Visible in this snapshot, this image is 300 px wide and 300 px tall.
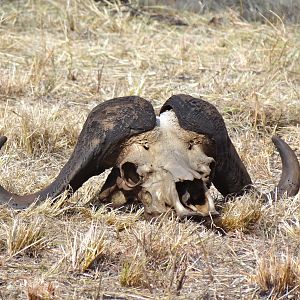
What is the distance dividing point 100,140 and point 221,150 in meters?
0.66

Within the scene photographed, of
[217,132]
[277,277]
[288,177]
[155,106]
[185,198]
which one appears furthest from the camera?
[155,106]

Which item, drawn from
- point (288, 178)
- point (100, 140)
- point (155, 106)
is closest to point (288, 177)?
point (288, 178)

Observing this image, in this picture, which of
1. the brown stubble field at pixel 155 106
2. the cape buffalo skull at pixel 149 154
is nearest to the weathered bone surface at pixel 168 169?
the cape buffalo skull at pixel 149 154

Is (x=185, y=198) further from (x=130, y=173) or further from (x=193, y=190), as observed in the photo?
(x=130, y=173)

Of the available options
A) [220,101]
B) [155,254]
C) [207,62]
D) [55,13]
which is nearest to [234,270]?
[155,254]

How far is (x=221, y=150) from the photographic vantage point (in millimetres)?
5133

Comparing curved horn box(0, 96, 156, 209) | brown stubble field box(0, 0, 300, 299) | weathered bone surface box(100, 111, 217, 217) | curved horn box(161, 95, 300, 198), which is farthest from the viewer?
curved horn box(161, 95, 300, 198)

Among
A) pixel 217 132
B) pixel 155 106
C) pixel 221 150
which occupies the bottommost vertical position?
pixel 155 106

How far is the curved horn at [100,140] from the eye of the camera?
194 inches

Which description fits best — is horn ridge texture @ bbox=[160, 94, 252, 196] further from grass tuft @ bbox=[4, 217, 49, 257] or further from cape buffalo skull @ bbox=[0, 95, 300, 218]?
grass tuft @ bbox=[4, 217, 49, 257]

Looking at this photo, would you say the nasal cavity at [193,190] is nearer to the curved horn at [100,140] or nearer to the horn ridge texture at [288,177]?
the curved horn at [100,140]

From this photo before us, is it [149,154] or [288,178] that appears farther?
[288,178]

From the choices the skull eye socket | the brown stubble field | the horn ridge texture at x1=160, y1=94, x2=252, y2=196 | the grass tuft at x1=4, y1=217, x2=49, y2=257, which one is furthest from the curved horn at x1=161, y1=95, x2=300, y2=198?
the grass tuft at x1=4, y1=217, x2=49, y2=257

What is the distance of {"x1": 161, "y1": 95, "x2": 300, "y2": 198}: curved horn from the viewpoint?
504 cm
